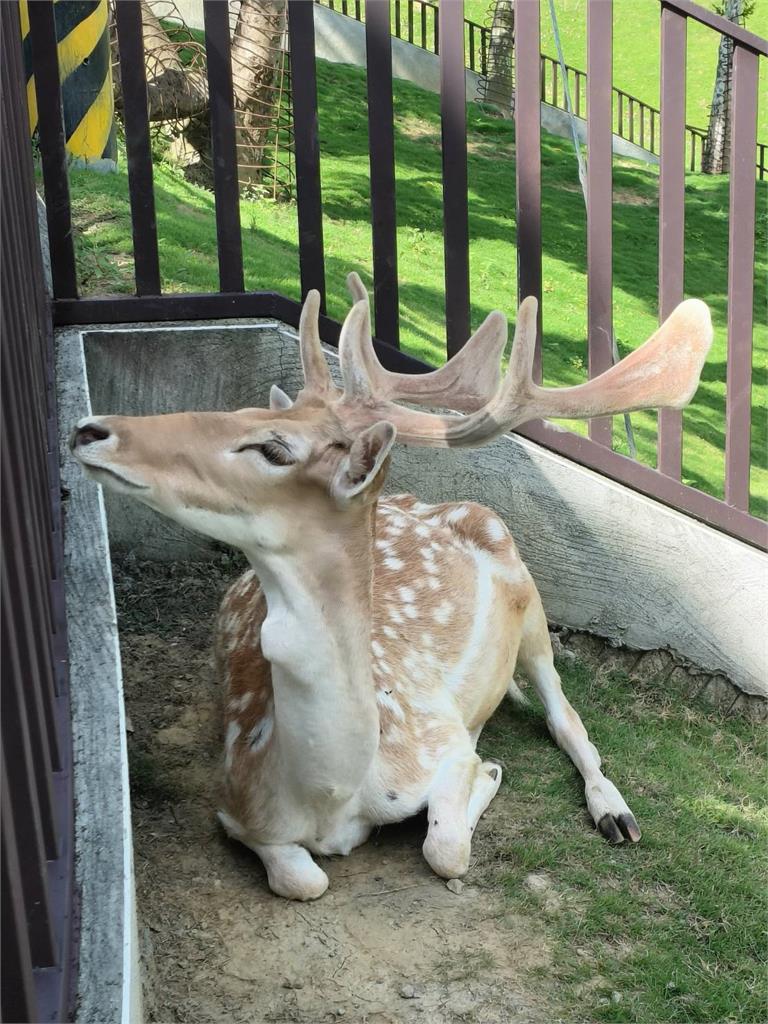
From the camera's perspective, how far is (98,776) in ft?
8.70

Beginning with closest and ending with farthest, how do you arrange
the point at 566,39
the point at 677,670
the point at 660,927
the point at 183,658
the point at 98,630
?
the point at 98,630, the point at 660,927, the point at 183,658, the point at 677,670, the point at 566,39

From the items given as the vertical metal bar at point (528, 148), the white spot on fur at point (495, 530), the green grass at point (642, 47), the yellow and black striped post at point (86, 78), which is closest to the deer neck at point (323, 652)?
the white spot on fur at point (495, 530)

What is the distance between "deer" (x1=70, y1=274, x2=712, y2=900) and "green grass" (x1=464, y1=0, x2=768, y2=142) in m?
20.9

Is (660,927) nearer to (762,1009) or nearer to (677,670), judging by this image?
(762,1009)

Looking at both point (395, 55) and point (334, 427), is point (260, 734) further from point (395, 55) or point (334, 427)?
point (395, 55)

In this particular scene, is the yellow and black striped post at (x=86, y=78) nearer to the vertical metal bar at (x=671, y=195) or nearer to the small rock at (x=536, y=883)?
the vertical metal bar at (x=671, y=195)

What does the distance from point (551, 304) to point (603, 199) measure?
5.98 metres

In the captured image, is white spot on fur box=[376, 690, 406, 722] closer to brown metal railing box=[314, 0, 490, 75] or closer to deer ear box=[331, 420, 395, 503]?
deer ear box=[331, 420, 395, 503]

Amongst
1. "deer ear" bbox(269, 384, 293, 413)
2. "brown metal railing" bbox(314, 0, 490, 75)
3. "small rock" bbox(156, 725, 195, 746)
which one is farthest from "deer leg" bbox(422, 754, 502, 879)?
"brown metal railing" bbox(314, 0, 490, 75)

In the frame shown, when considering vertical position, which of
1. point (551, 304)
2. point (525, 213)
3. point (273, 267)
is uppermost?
point (525, 213)

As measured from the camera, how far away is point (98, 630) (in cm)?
318

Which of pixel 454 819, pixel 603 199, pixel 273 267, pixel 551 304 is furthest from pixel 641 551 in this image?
pixel 551 304

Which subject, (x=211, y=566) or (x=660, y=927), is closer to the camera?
(x=660, y=927)

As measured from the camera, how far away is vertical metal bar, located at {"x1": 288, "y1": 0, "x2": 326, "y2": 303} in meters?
4.89
